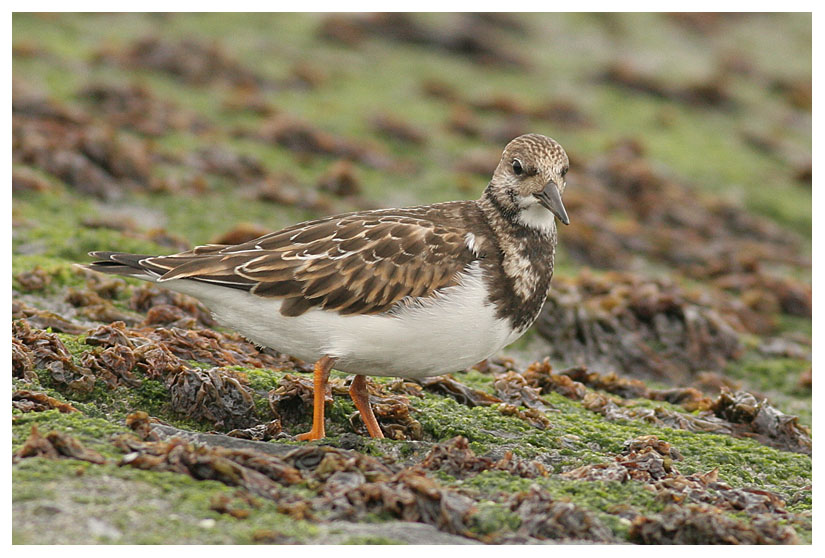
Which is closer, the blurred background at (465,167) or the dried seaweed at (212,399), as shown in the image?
the dried seaweed at (212,399)

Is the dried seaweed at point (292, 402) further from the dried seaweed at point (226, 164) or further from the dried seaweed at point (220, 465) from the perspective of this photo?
the dried seaweed at point (226, 164)

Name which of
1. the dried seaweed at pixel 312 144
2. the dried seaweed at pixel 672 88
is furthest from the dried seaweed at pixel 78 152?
the dried seaweed at pixel 672 88

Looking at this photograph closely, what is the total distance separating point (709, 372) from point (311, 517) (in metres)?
5.29

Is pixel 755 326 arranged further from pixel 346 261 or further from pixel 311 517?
pixel 311 517

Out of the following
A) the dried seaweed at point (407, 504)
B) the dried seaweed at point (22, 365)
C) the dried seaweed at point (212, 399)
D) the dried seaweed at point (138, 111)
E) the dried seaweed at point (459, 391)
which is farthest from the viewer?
the dried seaweed at point (138, 111)

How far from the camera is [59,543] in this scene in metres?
4.18

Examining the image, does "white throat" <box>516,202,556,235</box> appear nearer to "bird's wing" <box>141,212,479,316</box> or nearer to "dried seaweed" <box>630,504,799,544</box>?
"bird's wing" <box>141,212,479,316</box>

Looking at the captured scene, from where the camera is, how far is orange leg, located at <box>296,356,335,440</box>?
561 cm

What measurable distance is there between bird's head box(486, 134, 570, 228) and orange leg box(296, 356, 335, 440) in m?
1.47

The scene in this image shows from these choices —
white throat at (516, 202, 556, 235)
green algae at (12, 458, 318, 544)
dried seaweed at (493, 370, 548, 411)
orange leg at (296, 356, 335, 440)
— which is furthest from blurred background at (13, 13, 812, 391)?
green algae at (12, 458, 318, 544)

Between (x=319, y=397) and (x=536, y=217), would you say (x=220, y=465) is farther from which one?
(x=536, y=217)

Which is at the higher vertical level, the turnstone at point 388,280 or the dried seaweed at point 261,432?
the turnstone at point 388,280

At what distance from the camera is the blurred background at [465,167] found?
24.1ft

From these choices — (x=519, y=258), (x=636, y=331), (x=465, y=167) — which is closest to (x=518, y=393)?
(x=519, y=258)
